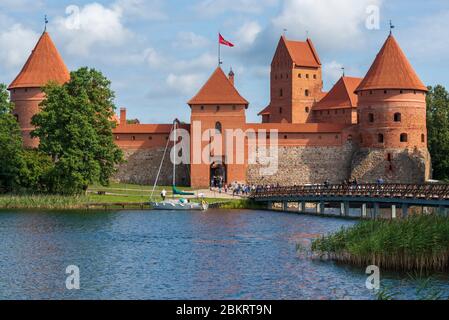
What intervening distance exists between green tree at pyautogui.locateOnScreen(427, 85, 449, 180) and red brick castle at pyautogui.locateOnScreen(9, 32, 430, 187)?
4327 millimetres

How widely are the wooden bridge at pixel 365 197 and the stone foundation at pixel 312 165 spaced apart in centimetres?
421

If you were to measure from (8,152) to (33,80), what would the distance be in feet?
32.6

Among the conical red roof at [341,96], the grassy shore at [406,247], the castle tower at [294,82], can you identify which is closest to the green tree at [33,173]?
the castle tower at [294,82]

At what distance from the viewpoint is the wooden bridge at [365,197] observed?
3292 centimetres

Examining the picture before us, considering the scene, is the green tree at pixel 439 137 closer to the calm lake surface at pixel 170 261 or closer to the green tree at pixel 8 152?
the calm lake surface at pixel 170 261

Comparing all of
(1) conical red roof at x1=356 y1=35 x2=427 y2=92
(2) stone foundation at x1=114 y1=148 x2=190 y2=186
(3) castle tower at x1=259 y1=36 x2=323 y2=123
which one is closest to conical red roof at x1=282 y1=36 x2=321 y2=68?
(3) castle tower at x1=259 y1=36 x2=323 y2=123

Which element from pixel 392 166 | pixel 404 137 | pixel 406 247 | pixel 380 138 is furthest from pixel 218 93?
pixel 406 247

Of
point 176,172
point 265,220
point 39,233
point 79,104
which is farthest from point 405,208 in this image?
point 176,172

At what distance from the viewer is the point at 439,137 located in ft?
188

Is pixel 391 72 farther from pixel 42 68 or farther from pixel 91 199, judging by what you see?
pixel 42 68

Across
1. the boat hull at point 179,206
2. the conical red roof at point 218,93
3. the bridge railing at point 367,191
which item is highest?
the conical red roof at point 218,93

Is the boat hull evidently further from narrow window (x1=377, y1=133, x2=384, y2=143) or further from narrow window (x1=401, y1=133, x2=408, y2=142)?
narrow window (x1=401, y1=133, x2=408, y2=142)
